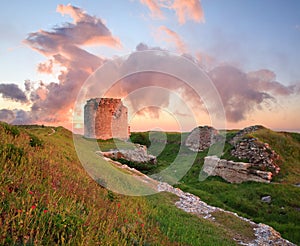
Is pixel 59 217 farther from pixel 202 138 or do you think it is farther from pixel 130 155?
pixel 202 138

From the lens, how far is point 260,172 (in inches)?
1035

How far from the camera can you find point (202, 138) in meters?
46.7

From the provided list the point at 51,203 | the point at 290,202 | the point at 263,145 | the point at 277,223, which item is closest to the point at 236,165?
the point at 263,145

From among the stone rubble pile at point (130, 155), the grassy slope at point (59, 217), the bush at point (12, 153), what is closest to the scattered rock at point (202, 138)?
the stone rubble pile at point (130, 155)

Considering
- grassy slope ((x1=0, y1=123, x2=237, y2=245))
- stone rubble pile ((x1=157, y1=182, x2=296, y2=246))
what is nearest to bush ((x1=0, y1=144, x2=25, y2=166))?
grassy slope ((x1=0, y1=123, x2=237, y2=245))

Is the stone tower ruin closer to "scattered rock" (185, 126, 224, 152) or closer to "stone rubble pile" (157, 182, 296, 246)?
"scattered rock" (185, 126, 224, 152)

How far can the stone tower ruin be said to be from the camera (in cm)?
4916

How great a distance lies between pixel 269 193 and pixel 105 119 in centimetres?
3342

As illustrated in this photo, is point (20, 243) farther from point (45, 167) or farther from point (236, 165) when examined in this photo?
point (236, 165)

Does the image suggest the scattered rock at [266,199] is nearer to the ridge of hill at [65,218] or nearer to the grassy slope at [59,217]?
the ridge of hill at [65,218]

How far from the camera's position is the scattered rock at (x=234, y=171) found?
26073 mm

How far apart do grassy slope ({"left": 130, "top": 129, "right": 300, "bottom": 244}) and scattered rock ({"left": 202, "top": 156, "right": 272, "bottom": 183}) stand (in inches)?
29.7

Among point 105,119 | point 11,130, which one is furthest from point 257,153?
point 105,119

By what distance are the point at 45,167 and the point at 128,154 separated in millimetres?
25108
